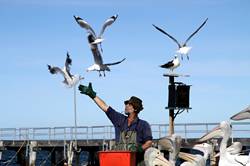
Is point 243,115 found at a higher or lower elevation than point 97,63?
lower

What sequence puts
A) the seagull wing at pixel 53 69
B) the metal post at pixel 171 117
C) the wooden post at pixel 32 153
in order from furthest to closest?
the wooden post at pixel 32 153, the metal post at pixel 171 117, the seagull wing at pixel 53 69

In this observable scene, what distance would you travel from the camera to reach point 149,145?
9422 mm

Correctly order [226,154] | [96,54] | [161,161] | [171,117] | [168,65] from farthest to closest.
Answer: [168,65] < [171,117] < [96,54] < [226,154] < [161,161]

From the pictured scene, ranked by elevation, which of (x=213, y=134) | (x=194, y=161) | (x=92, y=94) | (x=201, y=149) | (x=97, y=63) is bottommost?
(x=194, y=161)

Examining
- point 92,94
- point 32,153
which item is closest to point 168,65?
point 92,94

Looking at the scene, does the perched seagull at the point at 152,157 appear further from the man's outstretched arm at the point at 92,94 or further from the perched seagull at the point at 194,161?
the man's outstretched arm at the point at 92,94

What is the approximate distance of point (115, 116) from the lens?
31.4 ft

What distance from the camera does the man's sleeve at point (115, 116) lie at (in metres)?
9.55

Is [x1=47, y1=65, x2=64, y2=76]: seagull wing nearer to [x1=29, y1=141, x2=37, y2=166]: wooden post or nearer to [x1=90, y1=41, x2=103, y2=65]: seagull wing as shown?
[x1=90, y1=41, x2=103, y2=65]: seagull wing

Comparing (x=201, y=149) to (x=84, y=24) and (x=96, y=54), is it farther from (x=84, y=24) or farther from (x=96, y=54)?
(x=84, y=24)

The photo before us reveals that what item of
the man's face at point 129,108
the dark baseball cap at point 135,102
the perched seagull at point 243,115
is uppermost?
the dark baseball cap at point 135,102

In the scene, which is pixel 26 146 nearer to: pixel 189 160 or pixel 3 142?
pixel 3 142

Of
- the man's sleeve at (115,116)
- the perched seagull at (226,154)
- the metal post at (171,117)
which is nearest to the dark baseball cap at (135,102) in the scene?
the man's sleeve at (115,116)

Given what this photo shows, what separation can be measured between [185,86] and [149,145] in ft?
20.4
